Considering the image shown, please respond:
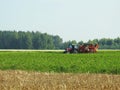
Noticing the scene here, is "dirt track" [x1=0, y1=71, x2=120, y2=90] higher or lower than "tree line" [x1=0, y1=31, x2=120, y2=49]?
lower

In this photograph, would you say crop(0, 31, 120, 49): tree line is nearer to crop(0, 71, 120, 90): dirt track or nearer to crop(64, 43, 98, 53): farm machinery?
crop(64, 43, 98, 53): farm machinery

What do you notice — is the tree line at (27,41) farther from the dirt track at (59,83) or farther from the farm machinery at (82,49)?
the dirt track at (59,83)

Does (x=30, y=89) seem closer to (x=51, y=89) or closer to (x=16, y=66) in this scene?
(x=51, y=89)

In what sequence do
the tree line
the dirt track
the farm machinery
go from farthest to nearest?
the tree line, the farm machinery, the dirt track

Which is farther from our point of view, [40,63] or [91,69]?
[40,63]

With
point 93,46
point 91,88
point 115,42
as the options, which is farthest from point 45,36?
point 91,88

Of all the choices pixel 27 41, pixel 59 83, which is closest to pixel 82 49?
pixel 59 83

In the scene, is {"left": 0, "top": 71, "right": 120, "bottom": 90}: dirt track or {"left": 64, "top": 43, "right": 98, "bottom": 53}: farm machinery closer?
{"left": 0, "top": 71, "right": 120, "bottom": 90}: dirt track

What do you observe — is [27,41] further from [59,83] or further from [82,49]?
[59,83]

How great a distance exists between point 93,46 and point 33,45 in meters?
68.4

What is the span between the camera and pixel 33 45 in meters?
126

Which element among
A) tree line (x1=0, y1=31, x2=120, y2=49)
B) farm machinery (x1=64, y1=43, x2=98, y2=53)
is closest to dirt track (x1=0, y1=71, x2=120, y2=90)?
farm machinery (x1=64, y1=43, x2=98, y2=53)

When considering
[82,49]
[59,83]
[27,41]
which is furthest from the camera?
[27,41]

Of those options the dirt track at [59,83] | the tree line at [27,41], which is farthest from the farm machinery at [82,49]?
the tree line at [27,41]
